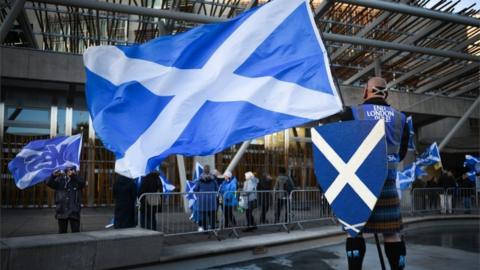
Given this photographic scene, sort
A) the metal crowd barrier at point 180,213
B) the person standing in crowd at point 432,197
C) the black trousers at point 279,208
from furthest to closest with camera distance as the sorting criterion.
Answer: the person standing in crowd at point 432,197 < the black trousers at point 279,208 < the metal crowd barrier at point 180,213

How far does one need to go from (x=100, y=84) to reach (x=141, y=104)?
2.20 ft

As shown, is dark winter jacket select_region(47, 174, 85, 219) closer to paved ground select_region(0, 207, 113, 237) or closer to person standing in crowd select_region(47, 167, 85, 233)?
person standing in crowd select_region(47, 167, 85, 233)

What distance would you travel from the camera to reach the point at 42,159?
33.2ft

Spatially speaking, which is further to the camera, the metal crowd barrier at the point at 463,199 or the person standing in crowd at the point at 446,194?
the metal crowd barrier at the point at 463,199

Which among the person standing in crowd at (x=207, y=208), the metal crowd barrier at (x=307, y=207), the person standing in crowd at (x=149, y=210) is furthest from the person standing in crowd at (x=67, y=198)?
the metal crowd barrier at (x=307, y=207)

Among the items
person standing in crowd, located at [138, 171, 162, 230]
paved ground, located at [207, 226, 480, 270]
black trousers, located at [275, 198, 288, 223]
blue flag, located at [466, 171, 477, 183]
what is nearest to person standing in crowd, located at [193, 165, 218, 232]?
person standing in crowd, located at [138, 171, 162, 230]

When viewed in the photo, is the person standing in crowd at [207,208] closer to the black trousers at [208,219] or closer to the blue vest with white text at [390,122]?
the black trousers at [208,219]

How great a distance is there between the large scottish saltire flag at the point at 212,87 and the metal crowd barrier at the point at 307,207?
7.42m

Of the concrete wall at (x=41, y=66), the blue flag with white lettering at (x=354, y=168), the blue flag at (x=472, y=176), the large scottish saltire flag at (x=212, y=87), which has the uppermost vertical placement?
the concrete wall at (x=41, y=66)

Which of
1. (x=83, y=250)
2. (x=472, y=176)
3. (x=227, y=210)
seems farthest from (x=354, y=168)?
(x=472, y=176)

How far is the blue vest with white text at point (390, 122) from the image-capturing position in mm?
3945

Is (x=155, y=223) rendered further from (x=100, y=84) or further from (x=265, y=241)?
(x=100, y=84)

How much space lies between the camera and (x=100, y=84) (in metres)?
5.53

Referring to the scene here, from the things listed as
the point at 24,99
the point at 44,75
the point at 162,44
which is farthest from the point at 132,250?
the point at 24,99
